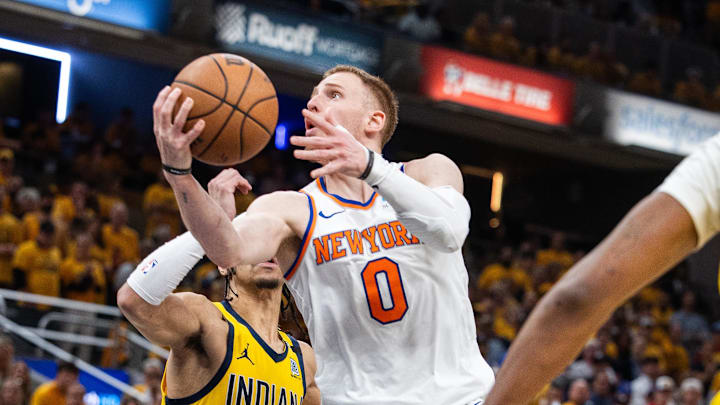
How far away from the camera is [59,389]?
8.01 metres

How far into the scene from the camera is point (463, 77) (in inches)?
633

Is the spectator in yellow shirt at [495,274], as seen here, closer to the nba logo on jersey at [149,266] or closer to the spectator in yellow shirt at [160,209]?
the spectator in yellow shirt at [160,209]

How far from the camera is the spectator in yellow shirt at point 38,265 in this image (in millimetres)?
9781

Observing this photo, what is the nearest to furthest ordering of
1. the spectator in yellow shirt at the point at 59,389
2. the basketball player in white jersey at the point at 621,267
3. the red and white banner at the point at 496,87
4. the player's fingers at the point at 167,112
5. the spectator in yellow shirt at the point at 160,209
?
the basketball player in white jersey at the point at 621,267, the player's fingers at the point at 167,112, the spectator in yellow shirt at the point at 59,389, the spectator in yellow shirt at the point at 160,209, the red and white banner at the point at 496,87

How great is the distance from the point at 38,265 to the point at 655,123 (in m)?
12.2

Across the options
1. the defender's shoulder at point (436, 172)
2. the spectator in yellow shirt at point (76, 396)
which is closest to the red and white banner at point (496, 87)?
the spectator in yellow shirt at point (76, 396)

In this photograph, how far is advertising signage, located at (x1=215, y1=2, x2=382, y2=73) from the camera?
547 inches

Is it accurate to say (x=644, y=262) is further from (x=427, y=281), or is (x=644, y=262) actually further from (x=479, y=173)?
(x=479, y=173)

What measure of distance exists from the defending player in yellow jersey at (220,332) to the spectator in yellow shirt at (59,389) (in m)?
3.83

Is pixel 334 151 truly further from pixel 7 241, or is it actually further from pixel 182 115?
pixel 7 241

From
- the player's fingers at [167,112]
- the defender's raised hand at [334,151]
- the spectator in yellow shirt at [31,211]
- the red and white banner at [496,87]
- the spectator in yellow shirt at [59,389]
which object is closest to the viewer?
the player's fingers at [167,112]

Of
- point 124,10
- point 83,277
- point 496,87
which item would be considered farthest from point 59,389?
point 496,87

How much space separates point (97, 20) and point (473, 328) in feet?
34.7

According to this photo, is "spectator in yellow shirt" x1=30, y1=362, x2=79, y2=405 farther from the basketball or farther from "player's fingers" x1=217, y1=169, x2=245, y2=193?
the basketball
